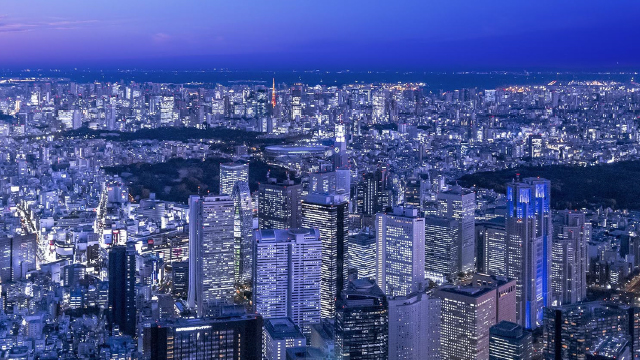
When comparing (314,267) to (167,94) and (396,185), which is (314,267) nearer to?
(396,185)

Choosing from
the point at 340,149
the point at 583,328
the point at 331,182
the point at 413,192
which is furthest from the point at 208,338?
the point at 340,149

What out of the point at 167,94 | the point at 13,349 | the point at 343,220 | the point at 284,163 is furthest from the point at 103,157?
the point at 13,349

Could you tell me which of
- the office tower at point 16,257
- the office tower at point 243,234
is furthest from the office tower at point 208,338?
the office tower at point 16,257

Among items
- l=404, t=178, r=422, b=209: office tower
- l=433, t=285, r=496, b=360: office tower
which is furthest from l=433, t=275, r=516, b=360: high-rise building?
l=404, t=178, r=422, b=209: office tower

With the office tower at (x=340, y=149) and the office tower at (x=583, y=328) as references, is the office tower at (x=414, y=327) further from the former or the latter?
the office tower at (x=340, y=149)

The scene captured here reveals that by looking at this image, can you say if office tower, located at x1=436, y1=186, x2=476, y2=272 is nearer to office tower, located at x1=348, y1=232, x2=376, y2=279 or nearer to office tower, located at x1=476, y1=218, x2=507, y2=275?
office tower, located at x1=476, y1=218, x2=507, y2=275

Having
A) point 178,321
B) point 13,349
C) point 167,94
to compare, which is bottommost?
point 13,349
